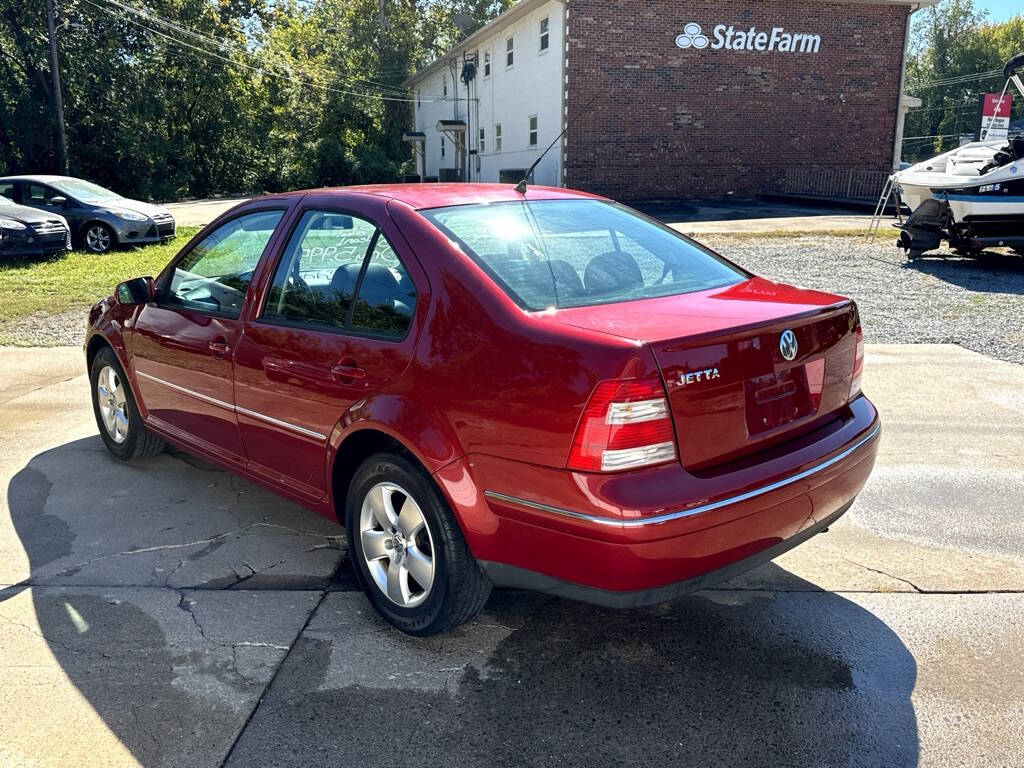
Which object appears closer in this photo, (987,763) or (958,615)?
(987,763)

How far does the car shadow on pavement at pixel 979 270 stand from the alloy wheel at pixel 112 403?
10404mm

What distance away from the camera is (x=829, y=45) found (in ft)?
92.9

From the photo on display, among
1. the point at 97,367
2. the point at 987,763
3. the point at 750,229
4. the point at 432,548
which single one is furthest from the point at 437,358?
the point at 750,229

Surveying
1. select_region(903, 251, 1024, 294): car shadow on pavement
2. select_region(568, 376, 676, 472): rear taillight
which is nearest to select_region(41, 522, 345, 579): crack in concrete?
select_region(568, 376, 676, 472): rear taillight

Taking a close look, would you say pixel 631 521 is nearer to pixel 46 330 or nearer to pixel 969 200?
pixel 46 330

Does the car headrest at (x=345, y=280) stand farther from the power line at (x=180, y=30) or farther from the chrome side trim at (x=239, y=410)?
the power line at (x=180, y=30)

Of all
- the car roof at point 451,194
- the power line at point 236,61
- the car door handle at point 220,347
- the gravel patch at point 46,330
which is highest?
the power line at point 236,61

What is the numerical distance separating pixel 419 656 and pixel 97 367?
3267mm

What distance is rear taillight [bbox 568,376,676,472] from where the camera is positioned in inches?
103

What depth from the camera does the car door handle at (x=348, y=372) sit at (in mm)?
3242

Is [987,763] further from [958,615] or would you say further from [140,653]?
[140,653]

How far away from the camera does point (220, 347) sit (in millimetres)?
4000

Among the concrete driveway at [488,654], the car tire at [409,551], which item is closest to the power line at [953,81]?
the concrete driveway at [488,654]

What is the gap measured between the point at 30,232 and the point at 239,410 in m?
12.5
